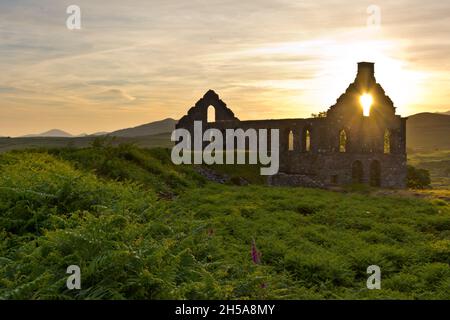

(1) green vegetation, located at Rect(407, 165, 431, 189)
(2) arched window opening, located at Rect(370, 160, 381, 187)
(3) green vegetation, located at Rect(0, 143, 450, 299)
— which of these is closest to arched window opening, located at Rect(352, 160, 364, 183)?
(2) arched window opening, located at Rect(370, 160, 381, 187)

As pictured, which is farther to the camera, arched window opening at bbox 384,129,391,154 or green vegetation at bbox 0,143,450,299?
arched window opening at bbox 384,129,391,154

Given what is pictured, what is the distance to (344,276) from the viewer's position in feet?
34.4

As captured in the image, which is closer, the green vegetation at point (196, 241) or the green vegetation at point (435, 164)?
the green vegetation at point (196, 241)

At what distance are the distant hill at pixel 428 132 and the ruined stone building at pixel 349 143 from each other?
400 feet

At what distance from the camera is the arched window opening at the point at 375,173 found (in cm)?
3756

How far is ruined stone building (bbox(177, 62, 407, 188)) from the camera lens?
35094 millimetres

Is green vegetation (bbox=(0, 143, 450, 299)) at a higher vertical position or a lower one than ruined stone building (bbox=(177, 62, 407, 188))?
lower

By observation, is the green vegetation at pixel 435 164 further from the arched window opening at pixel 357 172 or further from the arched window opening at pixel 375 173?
the arched window opening at pixel 357 172

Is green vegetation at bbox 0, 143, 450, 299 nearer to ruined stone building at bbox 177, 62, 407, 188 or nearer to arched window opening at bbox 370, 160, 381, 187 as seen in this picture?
ruined stone building at bbox 177, 62, 407, 188

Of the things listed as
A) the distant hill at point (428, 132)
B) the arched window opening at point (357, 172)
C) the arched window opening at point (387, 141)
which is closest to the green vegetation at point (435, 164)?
the arched window opening at point (387, 141)

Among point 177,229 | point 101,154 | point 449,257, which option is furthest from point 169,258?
point 101,154

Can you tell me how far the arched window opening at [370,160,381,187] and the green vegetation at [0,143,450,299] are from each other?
594 inches

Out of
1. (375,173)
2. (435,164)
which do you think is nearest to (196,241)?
(375,173)
